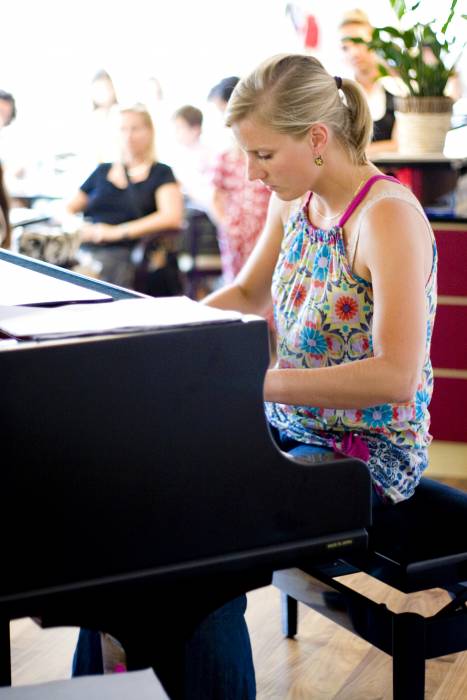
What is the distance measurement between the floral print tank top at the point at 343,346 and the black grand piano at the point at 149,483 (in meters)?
0.52

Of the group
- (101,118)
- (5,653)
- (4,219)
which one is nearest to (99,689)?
(5,653)

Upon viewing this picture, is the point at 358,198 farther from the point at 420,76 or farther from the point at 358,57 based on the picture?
the point at 358,57

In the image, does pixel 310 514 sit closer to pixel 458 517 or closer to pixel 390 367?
pixel 390 367

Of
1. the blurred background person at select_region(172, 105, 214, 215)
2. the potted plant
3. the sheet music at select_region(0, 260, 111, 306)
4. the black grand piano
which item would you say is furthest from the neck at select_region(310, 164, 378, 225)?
the blurred background person at select_region(172, 105, 214, 215)

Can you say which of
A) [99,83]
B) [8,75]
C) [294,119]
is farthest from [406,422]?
[8,75]

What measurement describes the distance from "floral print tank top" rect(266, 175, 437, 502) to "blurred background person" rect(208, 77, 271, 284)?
2649 millimetres

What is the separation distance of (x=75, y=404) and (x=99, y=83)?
550 centimetres

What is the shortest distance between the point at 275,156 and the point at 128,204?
3.41m

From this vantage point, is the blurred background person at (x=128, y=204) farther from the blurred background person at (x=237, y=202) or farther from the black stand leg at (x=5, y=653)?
the black stand leg at (x=5, y=653)

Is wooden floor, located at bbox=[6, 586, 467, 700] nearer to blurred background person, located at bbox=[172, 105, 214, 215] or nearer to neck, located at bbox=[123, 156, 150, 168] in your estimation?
neck, located at bbox=[123, 156, 150, 168]

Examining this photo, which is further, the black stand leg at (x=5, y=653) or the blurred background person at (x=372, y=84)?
the blurred background person at (x=372, y=84)

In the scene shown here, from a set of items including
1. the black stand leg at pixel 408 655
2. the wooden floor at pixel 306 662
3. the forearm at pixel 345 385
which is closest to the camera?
the forearm at pixel 345 385

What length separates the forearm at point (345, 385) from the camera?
5.49 feet

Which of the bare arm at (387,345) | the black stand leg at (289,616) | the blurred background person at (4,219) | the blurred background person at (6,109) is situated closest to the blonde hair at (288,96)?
the bare arm at (387,345)
